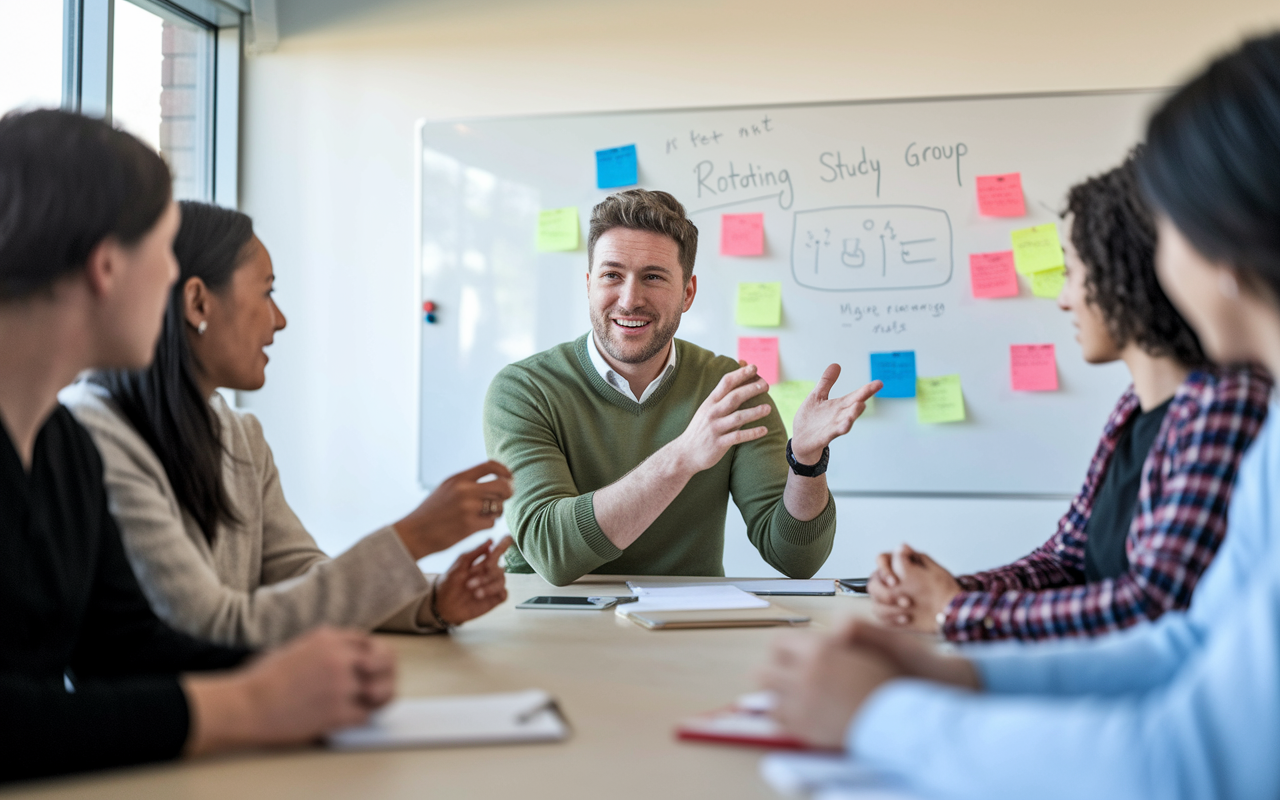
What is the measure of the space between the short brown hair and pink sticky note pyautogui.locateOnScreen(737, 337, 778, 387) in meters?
0.81

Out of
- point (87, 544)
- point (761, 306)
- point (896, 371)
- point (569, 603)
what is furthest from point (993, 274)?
point (87, 544)

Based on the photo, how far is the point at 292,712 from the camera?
78 centimetres

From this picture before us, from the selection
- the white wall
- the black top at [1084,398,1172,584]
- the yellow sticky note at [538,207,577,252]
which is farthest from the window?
the black top at [1084,398,1172,584]

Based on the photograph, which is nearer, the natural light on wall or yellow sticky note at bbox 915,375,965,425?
the natural light on wall

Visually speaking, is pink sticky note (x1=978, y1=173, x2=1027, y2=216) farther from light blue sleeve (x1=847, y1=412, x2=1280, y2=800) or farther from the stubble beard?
light blue sleeve (x1=847, y1=412, x2=1280, y2=800)

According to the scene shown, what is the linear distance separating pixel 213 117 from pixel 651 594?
256 cm

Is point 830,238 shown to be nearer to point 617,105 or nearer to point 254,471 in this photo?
point 617,105

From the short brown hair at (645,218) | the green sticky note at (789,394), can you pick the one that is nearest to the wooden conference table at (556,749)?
the short brown hair at (645,218)

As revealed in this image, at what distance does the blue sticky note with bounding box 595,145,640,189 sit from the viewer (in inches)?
121

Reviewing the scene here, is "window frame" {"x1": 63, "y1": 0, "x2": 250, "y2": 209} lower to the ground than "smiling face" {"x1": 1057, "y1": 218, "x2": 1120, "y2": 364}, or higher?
higher

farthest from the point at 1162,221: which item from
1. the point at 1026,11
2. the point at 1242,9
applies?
the point at 1242,9

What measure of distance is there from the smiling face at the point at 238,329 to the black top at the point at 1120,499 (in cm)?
116

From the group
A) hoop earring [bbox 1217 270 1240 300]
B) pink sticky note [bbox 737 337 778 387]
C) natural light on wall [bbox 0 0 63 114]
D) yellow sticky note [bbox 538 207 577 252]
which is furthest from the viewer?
yellow sticky note [bbox 538 207 577 252]

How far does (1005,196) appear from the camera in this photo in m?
2.91
